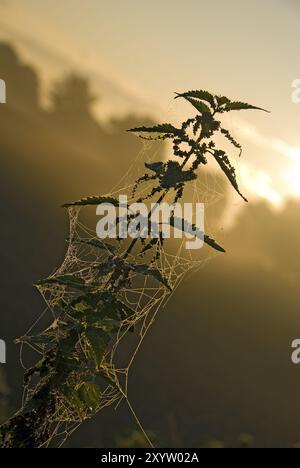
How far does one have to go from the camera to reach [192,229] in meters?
1.72

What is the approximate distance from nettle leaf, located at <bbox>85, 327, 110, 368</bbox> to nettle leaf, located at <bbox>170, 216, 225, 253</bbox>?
0.33 meters

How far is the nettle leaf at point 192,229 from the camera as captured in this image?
1.72 m

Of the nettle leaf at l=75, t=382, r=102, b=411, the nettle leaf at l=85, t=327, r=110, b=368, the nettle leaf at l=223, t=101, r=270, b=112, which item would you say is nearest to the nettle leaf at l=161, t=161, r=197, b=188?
the nettle leaf at l=223, t=101, r=270, b=112

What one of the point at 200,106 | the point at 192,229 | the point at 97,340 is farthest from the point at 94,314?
the point at 200,106

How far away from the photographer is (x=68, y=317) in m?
1.82

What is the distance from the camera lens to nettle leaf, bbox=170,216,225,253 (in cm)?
172

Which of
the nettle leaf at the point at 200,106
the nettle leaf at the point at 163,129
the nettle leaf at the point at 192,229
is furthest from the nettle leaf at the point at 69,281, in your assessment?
the nettle leaf at the point at 200,106

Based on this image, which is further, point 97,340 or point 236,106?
point 236,106

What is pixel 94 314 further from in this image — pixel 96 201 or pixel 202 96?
pixel 202 96

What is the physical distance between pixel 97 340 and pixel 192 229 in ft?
1.20
